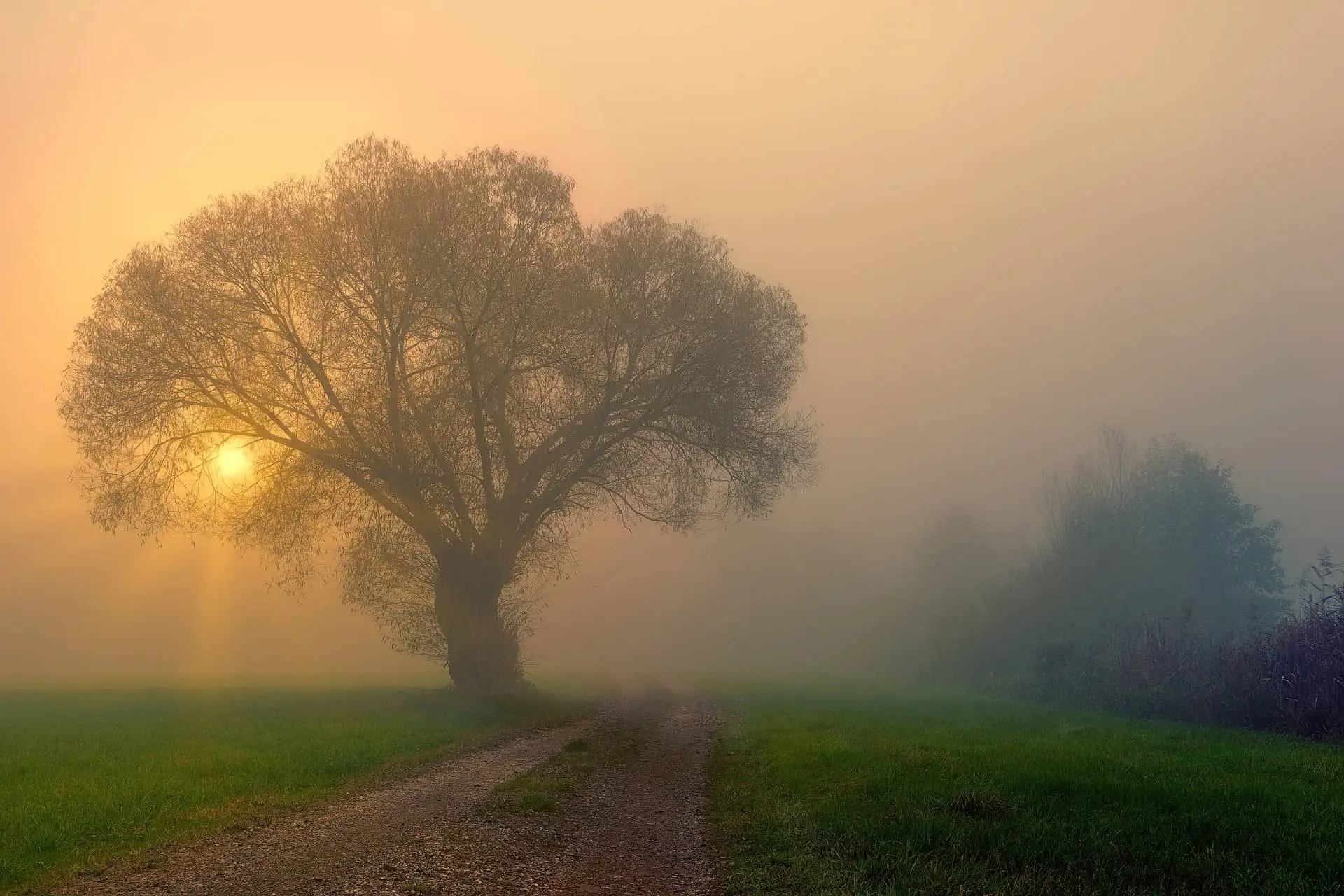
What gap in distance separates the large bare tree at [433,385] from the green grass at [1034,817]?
16.1m

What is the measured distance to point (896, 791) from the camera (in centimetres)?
1205

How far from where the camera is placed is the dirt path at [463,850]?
8695mm

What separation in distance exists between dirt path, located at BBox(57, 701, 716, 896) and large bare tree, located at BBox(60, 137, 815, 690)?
16058 mm

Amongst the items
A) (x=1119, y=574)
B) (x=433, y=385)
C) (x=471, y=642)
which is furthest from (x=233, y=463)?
(x=1119, y=574)

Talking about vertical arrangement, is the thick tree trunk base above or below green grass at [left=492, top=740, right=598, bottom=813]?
above

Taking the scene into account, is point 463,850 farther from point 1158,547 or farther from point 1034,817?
point 1158,547


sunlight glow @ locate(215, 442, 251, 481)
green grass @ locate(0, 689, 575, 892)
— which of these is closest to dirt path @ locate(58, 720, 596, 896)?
green grass @ locate(0, 689, 575, 892)

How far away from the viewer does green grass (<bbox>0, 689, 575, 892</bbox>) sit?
34.8ft

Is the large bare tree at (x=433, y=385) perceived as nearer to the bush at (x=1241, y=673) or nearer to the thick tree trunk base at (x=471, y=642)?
the thick tree trunk base at (x=471, y=642)

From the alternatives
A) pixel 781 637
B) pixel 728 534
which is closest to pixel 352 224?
pixel 781 637

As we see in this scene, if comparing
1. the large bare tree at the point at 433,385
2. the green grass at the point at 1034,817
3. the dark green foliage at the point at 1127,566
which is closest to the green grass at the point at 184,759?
the large bare tree at the point at 433,385

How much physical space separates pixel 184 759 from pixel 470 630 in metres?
15.3

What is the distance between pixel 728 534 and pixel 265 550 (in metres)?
120

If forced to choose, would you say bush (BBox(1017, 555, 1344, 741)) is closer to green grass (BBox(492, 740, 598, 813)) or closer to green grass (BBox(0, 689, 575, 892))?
green grass (BBox(492, 740, 598, 813))
